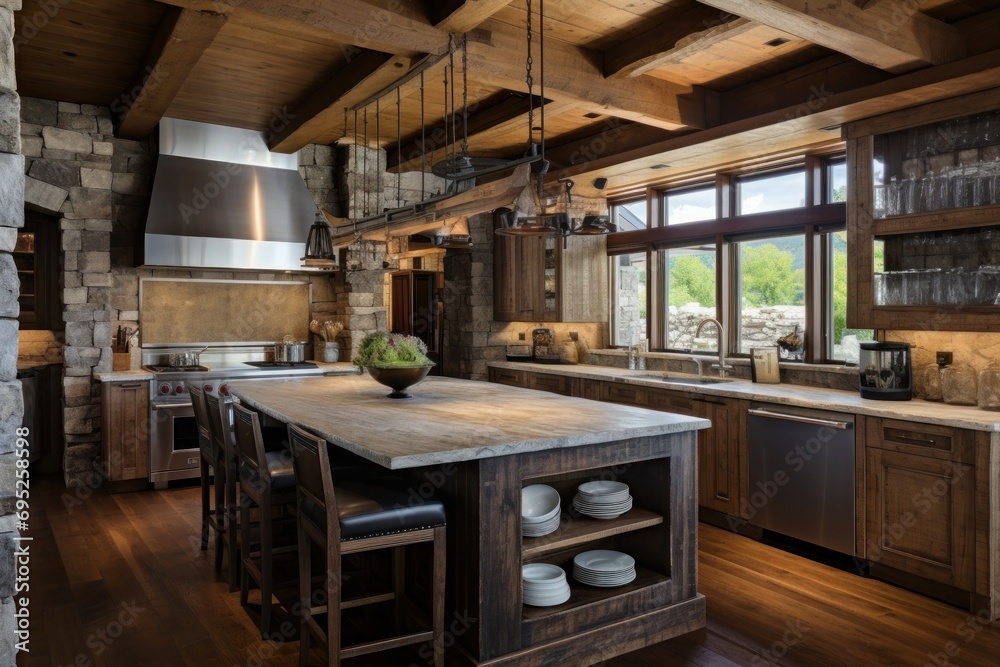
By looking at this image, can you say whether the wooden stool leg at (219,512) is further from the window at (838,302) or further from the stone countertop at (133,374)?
the window at (838,302)

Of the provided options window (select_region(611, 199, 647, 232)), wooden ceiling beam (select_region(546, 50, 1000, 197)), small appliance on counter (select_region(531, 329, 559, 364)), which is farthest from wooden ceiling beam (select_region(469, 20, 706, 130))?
small appliance on counter (select_region(531, 329, 559, 364))

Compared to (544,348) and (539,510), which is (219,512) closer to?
(539,510)

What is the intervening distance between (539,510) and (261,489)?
1.24m

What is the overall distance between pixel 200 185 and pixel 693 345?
446 centimetres

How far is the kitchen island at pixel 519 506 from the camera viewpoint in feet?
8.43

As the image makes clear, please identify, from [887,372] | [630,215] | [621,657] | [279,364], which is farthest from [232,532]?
[630,215]

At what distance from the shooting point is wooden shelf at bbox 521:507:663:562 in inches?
108

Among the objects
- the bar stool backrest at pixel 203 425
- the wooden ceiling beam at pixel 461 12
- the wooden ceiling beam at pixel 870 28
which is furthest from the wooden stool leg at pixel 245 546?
the wooden ceiling beam at pixel 870 28

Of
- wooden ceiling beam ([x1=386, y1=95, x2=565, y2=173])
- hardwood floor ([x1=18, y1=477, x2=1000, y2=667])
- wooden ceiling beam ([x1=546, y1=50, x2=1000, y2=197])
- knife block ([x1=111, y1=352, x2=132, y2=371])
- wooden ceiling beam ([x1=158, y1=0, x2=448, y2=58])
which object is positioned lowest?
hardwood floor ([x1=18, y1=477, x2=1000, y2=667])

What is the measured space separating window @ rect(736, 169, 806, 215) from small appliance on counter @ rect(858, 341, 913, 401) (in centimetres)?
137

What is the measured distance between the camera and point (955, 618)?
128 inches

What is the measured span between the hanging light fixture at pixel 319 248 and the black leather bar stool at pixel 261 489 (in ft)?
5.94

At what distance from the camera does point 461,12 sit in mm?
3283

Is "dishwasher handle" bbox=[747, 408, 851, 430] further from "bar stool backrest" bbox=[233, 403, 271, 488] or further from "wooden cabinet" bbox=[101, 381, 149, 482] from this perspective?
"wooden cabinet" bbox=[101, 381, 149, 482]
